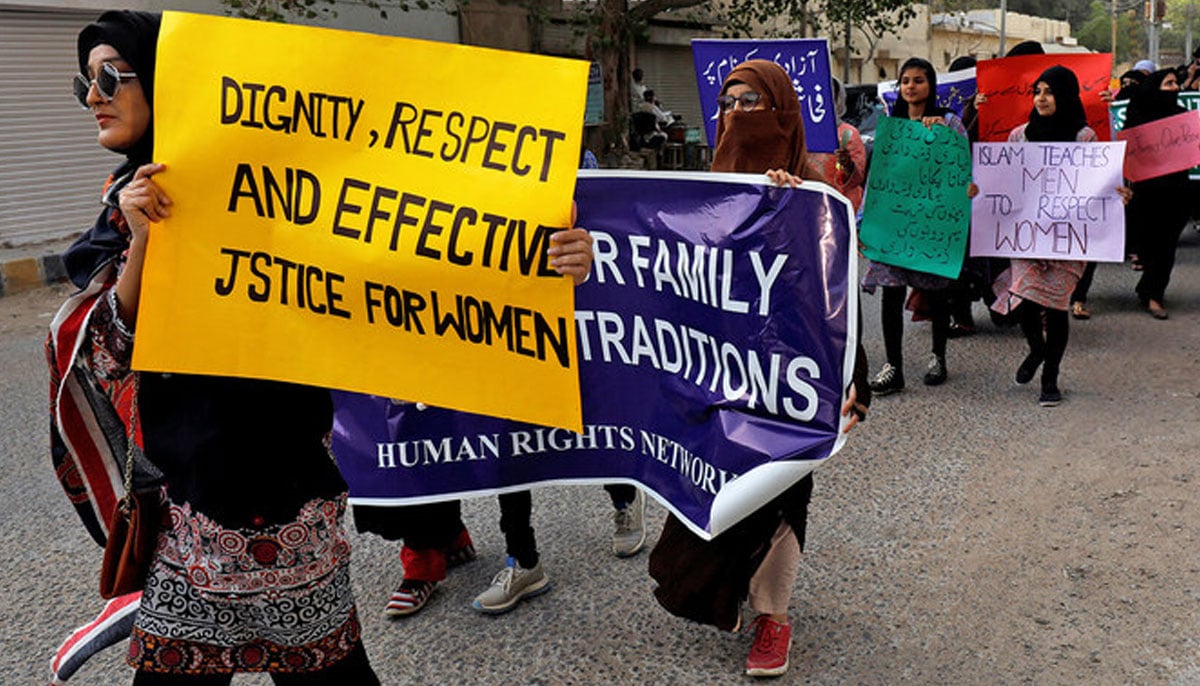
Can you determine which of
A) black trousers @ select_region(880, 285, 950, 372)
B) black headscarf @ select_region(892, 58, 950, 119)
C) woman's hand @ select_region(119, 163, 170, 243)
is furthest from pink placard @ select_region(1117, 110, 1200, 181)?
woman's hand @ select_region(119, 163, 170, 243)

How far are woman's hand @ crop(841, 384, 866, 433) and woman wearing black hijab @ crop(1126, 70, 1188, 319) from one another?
585 cm

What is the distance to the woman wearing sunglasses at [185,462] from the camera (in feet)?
6.40

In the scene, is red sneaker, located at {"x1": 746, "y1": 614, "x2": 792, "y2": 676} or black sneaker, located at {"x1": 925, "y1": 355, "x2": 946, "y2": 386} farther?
black sneaker, located at {"x1": 925, "y1": 355, "x2": 946, "y2": 386}

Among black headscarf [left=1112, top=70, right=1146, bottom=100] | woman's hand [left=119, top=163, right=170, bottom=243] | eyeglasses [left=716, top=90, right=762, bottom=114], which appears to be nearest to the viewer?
woman's hand [left=119, top=163, right=170, bottom=243]

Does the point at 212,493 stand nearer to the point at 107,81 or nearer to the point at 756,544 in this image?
the point at 107,81

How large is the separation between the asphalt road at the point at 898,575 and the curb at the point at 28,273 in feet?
16.7

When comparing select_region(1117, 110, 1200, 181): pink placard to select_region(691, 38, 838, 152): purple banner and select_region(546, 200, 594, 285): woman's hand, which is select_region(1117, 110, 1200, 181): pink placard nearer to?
select_region(691, 38, 838, 152): purple banner

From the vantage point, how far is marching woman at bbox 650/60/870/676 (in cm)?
296

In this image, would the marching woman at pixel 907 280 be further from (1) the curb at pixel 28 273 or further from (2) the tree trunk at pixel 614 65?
(2) the tree trunk at pixel 614 65

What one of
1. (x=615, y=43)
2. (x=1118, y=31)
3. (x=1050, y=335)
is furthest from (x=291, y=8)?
(x=1118, y=31)

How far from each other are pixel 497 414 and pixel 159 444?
2.03 feet

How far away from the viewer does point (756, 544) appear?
9.86ft

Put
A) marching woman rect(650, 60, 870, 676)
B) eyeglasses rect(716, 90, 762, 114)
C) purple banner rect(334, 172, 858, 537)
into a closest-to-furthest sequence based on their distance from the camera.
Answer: purple banner rect(334, 172, 858, 537) < marching woman rect(650, 60, 870, 676) < eyeglasses rect(716, 90, 762, 114)

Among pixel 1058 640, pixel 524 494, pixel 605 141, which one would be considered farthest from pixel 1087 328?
pixel 605 141
